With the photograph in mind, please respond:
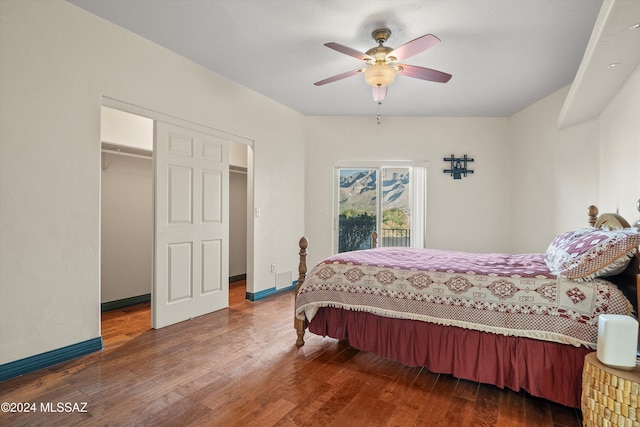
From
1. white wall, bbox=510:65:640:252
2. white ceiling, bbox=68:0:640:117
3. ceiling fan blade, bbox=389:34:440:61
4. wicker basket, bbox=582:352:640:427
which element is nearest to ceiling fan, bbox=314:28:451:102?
ceiling fan blade, bbox=389:34:440:61

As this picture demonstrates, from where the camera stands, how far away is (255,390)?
78.0 inches

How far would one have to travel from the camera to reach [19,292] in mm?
2143

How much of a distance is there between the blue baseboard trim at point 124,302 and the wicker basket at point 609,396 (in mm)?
4211

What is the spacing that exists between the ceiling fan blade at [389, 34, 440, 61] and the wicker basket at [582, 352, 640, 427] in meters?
2.10

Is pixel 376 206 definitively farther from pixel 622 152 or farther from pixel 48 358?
pixel 48 358

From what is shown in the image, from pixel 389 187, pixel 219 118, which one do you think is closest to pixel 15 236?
pixel 219 118

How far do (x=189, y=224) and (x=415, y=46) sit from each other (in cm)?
267

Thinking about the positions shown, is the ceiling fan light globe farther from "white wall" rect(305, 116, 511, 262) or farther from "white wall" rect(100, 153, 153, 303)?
"white wall" rect(100, 153, 153, 303)

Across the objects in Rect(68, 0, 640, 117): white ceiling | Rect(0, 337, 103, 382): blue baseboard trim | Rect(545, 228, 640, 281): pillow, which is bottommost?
Rect(0, 337, 103, 382): blue baseboard trim

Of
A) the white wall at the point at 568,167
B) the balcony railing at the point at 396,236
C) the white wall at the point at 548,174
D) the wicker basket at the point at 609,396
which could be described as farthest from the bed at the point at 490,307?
the balcony railing at the point at 396,236

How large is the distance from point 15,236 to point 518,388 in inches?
131

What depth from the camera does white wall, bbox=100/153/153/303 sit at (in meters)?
3.61

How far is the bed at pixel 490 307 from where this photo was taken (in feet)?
5.74

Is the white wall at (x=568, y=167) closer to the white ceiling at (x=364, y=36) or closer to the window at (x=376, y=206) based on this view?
the white ceiling at (x=364, y=36)
